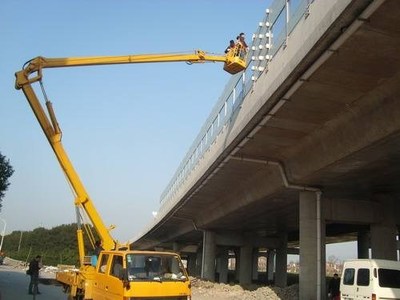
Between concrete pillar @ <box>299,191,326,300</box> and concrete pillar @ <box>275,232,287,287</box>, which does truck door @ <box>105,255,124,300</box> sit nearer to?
concrete pillar @ <box>299,191,326,300</box>

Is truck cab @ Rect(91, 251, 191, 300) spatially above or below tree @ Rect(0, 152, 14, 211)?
below

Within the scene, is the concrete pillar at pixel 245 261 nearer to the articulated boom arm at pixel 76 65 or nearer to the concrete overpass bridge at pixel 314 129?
the concrete overpass bridge at pixel 314 129

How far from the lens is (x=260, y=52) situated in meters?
16.4

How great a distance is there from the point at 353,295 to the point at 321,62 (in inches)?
299

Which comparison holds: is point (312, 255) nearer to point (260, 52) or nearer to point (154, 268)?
point (260, 52)

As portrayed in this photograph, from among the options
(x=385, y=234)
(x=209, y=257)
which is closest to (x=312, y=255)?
(x=385, y=234)

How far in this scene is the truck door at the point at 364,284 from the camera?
47.9 feet

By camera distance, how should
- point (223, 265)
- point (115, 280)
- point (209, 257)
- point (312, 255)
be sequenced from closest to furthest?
point (115, 280) < point (312, 255) < point (209, 257) < point (223, 265)

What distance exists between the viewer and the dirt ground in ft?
80.0

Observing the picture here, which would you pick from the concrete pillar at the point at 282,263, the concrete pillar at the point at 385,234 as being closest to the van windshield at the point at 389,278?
the concrete pillar at the point at 385,234

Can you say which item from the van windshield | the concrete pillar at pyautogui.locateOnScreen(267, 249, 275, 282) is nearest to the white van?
the van windshield

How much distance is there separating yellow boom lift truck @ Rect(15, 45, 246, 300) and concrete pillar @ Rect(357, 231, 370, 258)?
22.8 meters

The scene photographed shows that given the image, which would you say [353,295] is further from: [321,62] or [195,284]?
[195,284]

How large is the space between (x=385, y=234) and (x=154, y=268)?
49.5 feet
